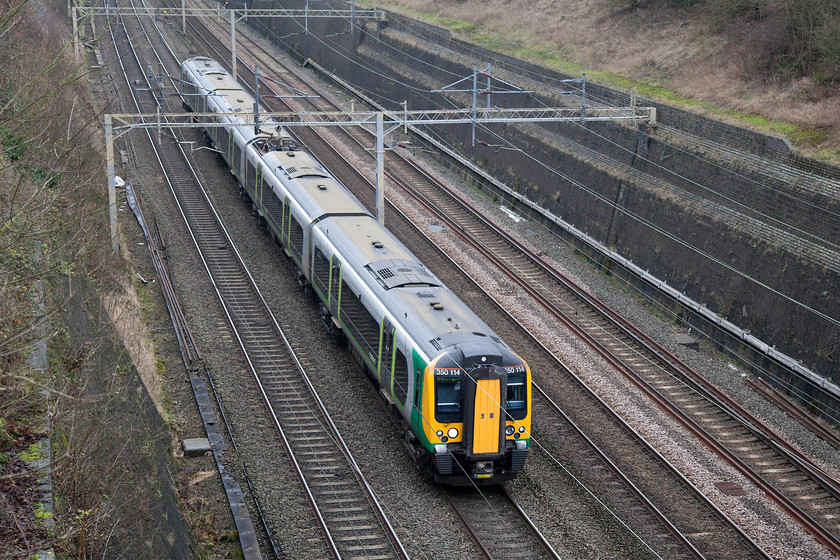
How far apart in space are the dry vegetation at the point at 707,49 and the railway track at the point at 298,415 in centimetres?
1553

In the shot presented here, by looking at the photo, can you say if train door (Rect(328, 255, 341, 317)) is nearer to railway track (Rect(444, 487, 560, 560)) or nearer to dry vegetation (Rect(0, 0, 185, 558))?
dry vegetation (Rect(0, 0, 185, 558))

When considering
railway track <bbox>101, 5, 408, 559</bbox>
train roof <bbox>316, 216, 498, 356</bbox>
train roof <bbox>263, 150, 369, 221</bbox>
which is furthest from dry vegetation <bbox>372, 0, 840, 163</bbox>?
railway track <bbox>101, 5, 408, 559</bbox>

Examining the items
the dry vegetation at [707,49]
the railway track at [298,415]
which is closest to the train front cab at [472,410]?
the railway track at [298,415]

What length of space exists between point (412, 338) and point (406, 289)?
2.12m

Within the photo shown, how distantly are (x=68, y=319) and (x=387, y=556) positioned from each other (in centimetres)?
766

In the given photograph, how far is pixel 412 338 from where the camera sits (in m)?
17.3

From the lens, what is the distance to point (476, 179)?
3881cm

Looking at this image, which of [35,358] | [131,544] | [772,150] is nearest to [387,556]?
[131,544]

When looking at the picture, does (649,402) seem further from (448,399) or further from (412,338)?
(412,338)

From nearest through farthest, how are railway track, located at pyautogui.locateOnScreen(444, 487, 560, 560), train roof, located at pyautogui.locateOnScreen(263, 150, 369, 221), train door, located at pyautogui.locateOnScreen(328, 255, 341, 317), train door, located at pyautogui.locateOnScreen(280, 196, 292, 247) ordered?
railway track, located at pyautogui.locateOnScreen(444, 487, 560, 560), train door, located at pyautogui.locateOnScreen(328, 255, 341, 317), train roof, located at pyautogui.locateOnScreen(263, 150, 369, 221), train door, located at pyautogui.locateOnScreen(280, 196, 292, 247)

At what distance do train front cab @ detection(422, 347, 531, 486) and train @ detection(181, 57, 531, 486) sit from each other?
0.06 ft

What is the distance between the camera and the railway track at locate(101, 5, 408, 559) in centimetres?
1582

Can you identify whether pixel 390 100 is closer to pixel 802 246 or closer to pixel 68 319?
pixel 802 246

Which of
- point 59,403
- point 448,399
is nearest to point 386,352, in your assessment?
point 448,399
